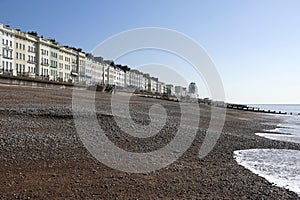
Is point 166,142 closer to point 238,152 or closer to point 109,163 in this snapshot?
point 238,152

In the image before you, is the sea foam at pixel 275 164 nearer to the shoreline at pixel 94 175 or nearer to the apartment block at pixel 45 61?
the shoreline at pixel 94 175

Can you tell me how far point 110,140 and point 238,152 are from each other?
553 centimetres

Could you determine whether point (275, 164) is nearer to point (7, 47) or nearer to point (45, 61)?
point (7, 47)

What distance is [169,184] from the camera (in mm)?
8125

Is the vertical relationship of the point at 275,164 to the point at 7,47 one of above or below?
below

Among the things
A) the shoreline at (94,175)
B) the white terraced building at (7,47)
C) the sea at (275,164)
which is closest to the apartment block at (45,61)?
the white terraced building at (7,47)

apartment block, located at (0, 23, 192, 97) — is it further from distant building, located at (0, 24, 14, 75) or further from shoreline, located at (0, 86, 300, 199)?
shoreline, located at (0, 86, 300, 199)

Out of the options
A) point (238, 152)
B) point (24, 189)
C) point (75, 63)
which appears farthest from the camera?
point (75, 63)

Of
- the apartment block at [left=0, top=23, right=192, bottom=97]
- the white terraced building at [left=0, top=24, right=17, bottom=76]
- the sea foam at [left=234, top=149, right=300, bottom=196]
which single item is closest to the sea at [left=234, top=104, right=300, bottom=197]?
the sea foam at [left=234, top=149, right=300, bottom=196]

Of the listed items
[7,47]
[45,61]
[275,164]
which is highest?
[7,47]

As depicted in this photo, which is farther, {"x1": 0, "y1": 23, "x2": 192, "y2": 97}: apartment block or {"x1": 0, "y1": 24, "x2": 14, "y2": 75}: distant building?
{"x1": 0, "y1": 23, "x2": 192, "y2": 97}: apartment block

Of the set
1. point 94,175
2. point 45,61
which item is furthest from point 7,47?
point 94,175

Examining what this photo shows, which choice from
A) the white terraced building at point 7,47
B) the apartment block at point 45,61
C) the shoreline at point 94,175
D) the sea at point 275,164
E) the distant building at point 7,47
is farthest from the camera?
the apartment block at point 45,61

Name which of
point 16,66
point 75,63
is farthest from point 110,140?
point 75,63
